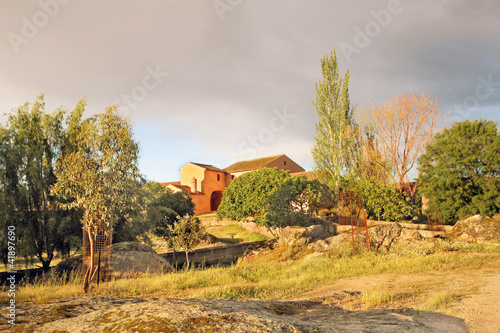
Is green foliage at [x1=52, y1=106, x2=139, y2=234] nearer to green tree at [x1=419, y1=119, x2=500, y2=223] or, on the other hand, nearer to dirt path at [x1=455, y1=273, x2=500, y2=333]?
dirt path at [x1=455, y1=273, x2=500, y2=333]

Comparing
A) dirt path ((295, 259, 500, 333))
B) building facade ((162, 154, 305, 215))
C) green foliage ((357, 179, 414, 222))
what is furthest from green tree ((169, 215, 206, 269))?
building facade ((162, 154, 305, 215))

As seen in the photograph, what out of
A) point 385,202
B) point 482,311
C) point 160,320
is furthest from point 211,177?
point 160,320

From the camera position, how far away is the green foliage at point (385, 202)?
2797cm

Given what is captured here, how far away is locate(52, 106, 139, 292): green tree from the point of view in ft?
38.6

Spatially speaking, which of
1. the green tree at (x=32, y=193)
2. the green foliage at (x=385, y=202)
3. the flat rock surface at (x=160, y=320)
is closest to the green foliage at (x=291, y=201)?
the green foliage at (x=385, y=202)

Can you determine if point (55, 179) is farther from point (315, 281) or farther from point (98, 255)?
point (315, 281)

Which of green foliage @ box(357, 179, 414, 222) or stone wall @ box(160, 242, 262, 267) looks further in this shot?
green foliage @ box(357, 179, 414, 222)

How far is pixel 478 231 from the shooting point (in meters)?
17.7

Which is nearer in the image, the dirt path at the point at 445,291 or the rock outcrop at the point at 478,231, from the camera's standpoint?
the dirt path at the point at 445,291

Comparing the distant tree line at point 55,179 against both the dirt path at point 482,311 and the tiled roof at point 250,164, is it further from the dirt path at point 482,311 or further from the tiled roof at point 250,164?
the tiled roof at point 250,164

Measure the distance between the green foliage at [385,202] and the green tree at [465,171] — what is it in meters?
3.10

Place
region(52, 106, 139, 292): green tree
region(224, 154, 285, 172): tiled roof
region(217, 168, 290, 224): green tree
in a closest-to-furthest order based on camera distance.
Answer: region(52, 106, 139, 292): green tree < region(217, 168, 290, 224): green tree < region(224, 154, 285, 172): tiled roof

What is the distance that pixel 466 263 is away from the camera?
12.0 metres

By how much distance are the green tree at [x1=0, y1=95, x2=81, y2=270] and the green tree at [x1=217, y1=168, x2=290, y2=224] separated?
18.8 meters
